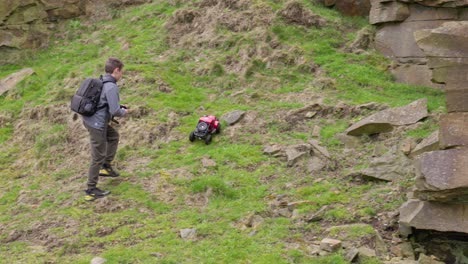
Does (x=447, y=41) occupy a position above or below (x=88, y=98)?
above

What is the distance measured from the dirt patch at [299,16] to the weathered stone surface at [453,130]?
7.70 meters

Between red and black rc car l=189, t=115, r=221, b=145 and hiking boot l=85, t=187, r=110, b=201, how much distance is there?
86.2 inches

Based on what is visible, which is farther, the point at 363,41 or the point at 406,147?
the point at 363,41

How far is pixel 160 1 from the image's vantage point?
1814 centimetres

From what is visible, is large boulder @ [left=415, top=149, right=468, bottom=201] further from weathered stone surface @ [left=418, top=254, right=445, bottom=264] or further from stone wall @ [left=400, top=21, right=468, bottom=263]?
weathered stone surface @ [left=418, top=254, right=445, bottom=264]

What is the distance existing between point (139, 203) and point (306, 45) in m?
6.52

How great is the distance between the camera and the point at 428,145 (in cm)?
930

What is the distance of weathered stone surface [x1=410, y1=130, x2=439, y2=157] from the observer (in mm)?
9124

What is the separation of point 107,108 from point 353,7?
8339 millimetres

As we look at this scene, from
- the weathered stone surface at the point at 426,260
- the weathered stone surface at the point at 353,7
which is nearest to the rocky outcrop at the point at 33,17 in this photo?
the weathered stone surface at the point at 353,7

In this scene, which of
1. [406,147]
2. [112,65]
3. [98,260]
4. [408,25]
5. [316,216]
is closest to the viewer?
[98,260]

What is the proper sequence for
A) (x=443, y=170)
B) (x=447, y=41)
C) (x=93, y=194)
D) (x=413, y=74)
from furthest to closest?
(x=413, y=74) → (x=93, y=194) → (x=447, y=41) → (x=443, y=170)

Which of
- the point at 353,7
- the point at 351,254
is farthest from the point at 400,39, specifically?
the point at 351,254

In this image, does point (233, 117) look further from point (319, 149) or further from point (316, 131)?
point (319, 149)
